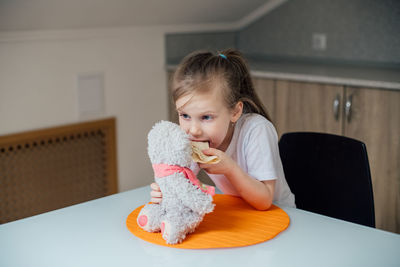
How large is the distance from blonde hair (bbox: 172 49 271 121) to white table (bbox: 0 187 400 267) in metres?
0.34

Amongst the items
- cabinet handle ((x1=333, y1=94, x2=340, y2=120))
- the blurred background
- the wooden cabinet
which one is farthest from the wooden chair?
cabinet handle ((x1=333, y1=94, x2=340, y2=120))

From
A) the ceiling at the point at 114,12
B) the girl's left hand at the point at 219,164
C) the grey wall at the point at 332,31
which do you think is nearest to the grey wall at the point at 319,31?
the grey wall at the point at 332,31

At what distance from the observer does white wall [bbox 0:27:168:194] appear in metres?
2.22

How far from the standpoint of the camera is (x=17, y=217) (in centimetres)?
231

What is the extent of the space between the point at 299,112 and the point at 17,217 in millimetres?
1459

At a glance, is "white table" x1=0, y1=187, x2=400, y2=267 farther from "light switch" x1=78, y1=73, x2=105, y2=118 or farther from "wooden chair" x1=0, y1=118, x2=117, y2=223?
"light switch" x1=78, y1=73, x2=105, y2=118

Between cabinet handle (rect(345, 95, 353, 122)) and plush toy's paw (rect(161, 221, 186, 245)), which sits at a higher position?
cabinet handle (rect(345, 95, 353, 122))

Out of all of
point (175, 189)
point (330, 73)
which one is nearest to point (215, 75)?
point (175, 189)

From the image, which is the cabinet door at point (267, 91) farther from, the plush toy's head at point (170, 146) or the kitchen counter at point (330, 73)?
the plush toy's head at point (170, 146)

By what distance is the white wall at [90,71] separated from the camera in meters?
2.22

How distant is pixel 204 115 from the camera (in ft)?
3.87

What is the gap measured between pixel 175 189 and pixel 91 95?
5.28ft

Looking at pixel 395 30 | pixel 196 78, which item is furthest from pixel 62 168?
pixel 395 30

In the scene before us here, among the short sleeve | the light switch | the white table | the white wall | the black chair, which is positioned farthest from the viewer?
the light switch
